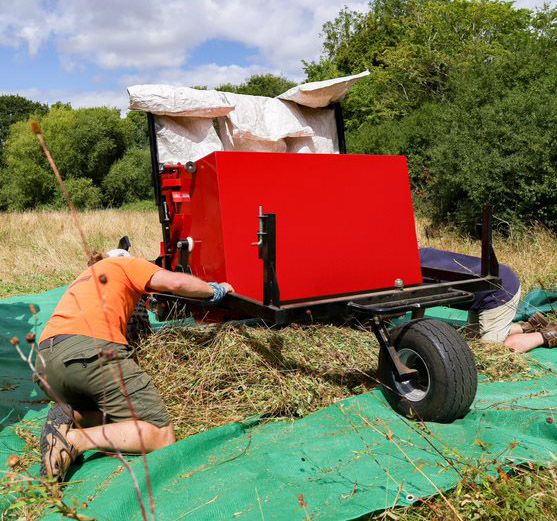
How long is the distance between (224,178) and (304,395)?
150cm

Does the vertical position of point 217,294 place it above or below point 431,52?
below

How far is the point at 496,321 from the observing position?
463 centimetres

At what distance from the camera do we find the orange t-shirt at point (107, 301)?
3.15m

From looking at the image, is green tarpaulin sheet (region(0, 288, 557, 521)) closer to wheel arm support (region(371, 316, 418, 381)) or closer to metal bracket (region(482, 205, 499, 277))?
wheel arm support (region(371, 316, 418, 381))

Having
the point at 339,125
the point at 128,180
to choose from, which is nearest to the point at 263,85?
the point at 128,180

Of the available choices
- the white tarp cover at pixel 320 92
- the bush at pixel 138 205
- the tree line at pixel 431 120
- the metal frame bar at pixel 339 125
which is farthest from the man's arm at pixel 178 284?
the bush at pixel 138 205

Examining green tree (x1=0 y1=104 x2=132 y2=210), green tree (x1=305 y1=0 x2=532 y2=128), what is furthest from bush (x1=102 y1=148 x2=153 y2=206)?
green tree (x1=305 y1=0 x2=532 y2=128)

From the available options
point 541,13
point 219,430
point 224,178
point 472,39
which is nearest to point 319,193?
point 224,178

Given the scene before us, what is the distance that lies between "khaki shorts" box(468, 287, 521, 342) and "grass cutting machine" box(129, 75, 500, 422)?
0.51 metres

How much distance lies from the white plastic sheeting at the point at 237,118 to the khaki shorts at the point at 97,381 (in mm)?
2370

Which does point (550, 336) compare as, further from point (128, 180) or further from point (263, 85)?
point (263, 85)

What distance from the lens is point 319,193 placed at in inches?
155

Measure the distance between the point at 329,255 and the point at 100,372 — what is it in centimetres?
176

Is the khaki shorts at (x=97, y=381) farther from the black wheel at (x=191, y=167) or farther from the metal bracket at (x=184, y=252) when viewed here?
the black wheel at (x=191, y=167)
